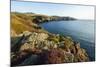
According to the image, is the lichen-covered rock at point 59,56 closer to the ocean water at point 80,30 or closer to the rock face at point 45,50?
the rock face at point 45,50

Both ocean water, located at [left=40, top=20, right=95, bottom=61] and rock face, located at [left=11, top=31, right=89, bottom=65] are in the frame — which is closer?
rock face, located at [left=11, top=31, right=89, bottom=65]

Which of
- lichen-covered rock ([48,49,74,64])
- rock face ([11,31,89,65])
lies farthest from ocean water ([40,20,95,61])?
lichen-covered rock ([48,49,74,64])

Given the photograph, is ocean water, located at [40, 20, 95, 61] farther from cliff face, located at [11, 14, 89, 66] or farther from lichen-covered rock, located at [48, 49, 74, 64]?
lichen-covered rock, located at [48, 49, 74, 64]

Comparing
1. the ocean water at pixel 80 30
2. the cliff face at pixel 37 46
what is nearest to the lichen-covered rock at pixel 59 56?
the cliff face at pixel 37 46

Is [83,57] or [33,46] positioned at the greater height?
[33,46]

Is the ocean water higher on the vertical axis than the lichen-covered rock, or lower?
higher
